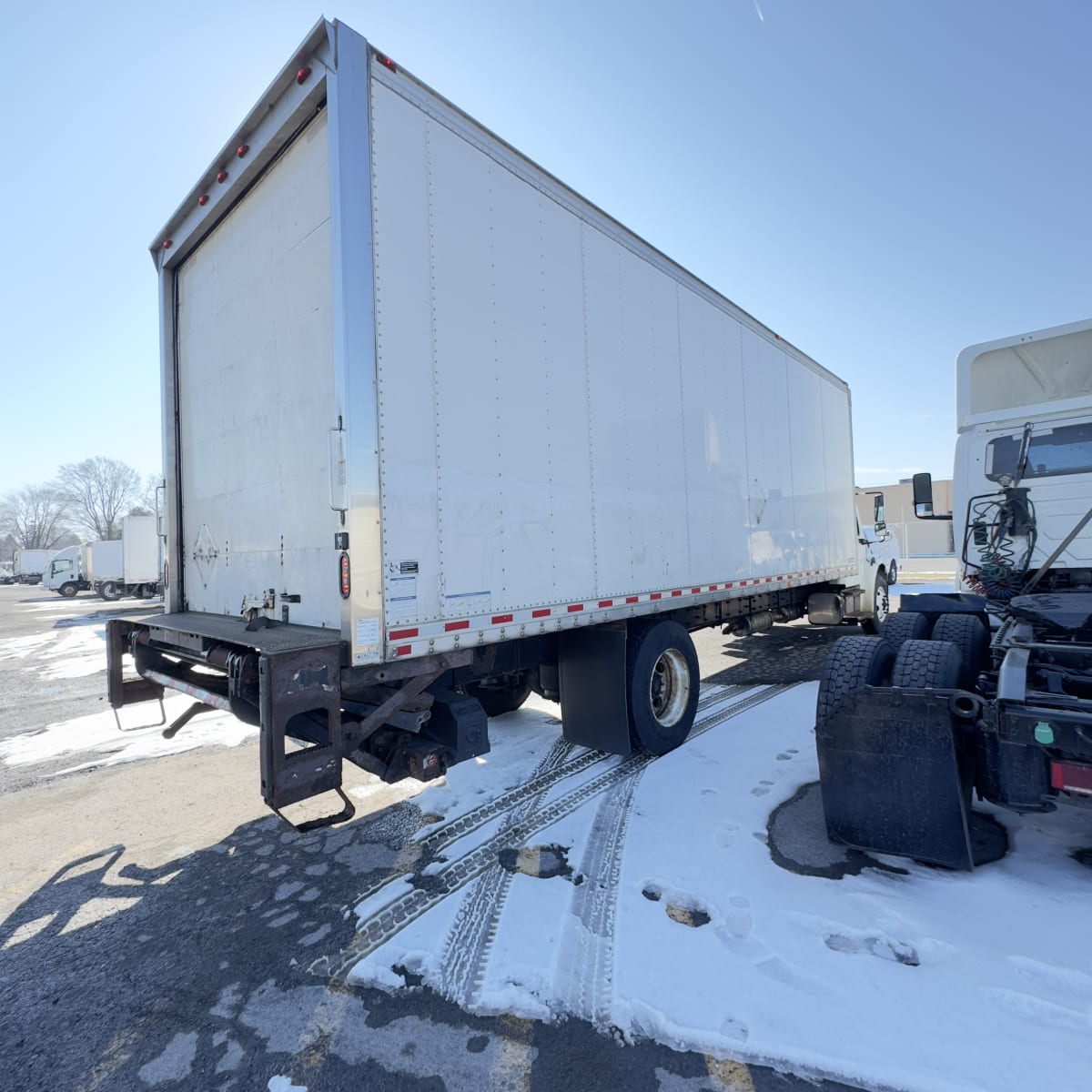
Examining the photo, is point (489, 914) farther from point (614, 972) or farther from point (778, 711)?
point (778, 711)

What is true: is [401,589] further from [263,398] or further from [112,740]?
[112,740]

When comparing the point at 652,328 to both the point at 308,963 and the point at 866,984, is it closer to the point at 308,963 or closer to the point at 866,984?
the point at 866,984

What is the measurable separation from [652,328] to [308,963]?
16.3ft

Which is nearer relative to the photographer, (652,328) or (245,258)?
(245,258)

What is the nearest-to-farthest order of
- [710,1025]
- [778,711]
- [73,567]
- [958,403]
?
1. [710,1025]
2. [958,403]
3. [778,711]
4. [73,567]

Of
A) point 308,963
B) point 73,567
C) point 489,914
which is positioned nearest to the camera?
point 308,963

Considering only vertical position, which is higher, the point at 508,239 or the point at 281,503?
the point at 508,239

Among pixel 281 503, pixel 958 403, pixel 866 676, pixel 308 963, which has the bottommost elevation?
pixel 308 963

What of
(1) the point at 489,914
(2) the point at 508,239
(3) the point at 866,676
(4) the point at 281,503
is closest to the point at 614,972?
(1) the point at 489,914

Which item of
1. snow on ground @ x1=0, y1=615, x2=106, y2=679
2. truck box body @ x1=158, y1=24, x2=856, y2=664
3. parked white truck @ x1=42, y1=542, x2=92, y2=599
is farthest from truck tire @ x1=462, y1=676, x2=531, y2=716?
parked white truck @ x1=42, y1=542, x2=92, y2=599

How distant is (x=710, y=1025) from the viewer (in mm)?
2266

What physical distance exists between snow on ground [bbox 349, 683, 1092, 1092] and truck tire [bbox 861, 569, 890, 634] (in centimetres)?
796

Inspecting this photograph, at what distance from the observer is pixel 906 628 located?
14.8ft

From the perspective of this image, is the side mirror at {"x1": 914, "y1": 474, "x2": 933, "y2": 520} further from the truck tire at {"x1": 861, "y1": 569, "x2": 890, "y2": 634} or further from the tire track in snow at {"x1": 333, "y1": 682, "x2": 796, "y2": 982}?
the truck tire at {"x1": 861, "y1": 569, "x2": 890, "y2": 634}
